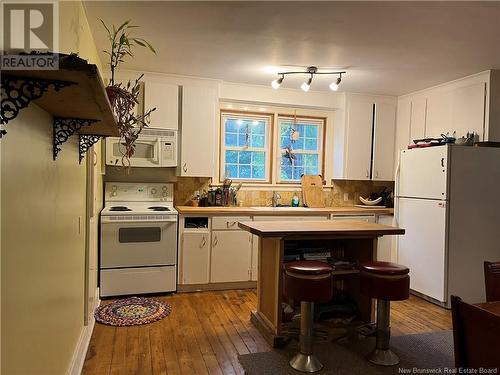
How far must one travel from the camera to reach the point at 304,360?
8.03 feet

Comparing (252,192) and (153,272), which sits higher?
(252,192)

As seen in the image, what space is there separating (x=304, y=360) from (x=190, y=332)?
1004mm

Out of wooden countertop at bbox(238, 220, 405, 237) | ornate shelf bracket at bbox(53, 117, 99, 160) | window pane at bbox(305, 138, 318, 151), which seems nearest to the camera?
ornate shelf bracket at bbox(53, 117, 99, 160)

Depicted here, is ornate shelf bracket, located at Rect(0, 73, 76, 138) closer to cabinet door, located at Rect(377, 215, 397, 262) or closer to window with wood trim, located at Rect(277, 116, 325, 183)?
window with wood trim, located at Rect(277, 116, 325, 183)

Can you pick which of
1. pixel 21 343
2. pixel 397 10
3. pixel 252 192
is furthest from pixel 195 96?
pixel 21 343

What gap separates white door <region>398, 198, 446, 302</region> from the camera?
3.67 meters

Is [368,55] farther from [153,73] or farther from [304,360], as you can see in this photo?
[304,360]

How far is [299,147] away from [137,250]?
255 centimetres

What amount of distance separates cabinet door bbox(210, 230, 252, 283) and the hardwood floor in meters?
0.28

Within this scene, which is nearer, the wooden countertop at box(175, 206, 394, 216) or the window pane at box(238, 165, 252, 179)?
the wooden countertop at box(175, 206, 394, 216)

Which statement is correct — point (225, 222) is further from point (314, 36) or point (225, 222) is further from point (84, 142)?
point (314, 36)

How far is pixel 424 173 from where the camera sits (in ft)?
12.8

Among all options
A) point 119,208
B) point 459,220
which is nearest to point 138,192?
point 119,208

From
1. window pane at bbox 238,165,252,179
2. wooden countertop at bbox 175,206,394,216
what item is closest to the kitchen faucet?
window pane at bbox 238,165,252,179
